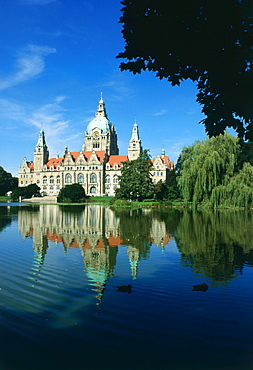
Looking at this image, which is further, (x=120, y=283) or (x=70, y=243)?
(x=70, y=243)

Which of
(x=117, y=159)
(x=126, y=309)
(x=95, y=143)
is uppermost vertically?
(x=95, y=143)

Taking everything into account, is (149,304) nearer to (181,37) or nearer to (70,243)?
(181,37)

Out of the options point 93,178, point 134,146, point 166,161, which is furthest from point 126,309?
point 134,146

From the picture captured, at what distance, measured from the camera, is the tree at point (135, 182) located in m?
60.0

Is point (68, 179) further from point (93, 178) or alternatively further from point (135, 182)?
point (135, 182)

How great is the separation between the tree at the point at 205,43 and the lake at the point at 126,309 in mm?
3678

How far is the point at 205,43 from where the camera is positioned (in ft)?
19.1

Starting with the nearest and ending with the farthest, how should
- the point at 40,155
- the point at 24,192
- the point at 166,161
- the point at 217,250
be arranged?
1. the point at 217,250
2. the point at 24,192
3. the point at 166,161
4. the point at 40,155

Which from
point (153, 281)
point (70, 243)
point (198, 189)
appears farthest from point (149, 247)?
point (198, 189)

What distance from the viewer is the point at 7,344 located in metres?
4.98

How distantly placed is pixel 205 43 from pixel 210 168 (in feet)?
105

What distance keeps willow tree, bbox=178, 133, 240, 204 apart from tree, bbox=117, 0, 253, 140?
1215 inches

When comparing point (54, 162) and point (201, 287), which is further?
point (54, 162)

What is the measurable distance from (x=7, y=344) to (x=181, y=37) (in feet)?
19.8
